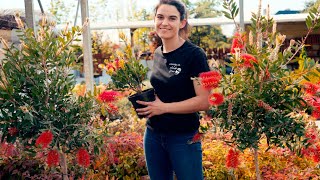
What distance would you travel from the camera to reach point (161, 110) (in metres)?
2.49

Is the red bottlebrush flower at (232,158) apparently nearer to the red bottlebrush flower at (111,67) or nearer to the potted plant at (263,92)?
the potted plant at (263,92)

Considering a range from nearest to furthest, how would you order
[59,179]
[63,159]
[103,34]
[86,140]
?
[86,140] → [63,159] → [59,179] → [103,34]

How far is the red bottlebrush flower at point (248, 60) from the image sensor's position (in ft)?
7.41

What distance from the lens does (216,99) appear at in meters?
2.30

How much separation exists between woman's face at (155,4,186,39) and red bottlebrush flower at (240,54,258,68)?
0.42 meters

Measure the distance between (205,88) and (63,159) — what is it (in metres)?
1.03

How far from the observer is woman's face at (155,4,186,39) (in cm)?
251

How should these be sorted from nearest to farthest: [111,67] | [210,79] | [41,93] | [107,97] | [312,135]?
[210,79] < [312,135] < [41,93] < [107,97] < [111,67]

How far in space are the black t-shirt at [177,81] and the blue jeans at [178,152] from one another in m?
0.04

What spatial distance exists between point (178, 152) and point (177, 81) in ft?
1.21

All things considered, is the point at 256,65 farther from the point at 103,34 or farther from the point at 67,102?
the point at 103,34

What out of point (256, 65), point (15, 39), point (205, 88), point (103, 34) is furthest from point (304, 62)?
point (103, 34)

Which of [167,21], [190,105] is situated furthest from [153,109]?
[167,21]

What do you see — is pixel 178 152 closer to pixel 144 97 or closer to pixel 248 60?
pixel 144 97
